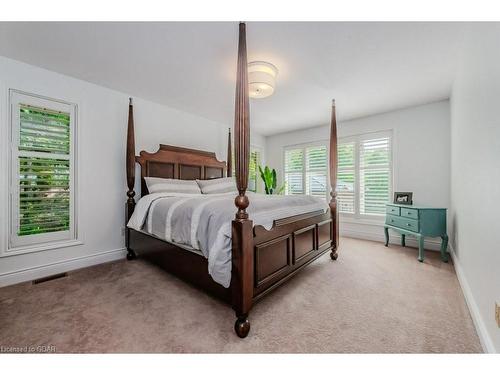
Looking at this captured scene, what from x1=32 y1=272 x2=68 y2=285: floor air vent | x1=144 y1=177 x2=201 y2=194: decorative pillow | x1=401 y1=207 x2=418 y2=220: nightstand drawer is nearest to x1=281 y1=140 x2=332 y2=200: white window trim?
x1=401 y1=207 x2=418 y2=220: nightstand drawer

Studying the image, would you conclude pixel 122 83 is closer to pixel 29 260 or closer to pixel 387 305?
pixel 29 260

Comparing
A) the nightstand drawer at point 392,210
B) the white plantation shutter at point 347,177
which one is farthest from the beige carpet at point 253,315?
the white plantation shutter at point 347,177

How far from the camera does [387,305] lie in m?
1.79

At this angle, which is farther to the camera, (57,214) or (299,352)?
(57,214)

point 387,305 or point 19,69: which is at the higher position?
point 19,69

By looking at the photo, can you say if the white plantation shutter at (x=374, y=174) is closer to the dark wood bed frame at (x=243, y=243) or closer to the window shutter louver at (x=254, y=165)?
the dark wood bed frame at (x=243, y=243)

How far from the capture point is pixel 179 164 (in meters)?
3.53

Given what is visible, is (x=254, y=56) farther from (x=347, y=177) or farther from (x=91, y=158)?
(x=347, y=177)

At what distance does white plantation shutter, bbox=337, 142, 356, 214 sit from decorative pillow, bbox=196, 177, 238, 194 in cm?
232

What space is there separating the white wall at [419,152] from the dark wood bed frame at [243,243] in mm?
1622

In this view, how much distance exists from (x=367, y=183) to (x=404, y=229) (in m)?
1.16

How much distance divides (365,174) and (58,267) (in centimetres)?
488

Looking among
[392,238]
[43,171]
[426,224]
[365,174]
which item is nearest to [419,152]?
[365,174]

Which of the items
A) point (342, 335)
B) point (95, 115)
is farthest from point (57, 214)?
point (342, 335)
